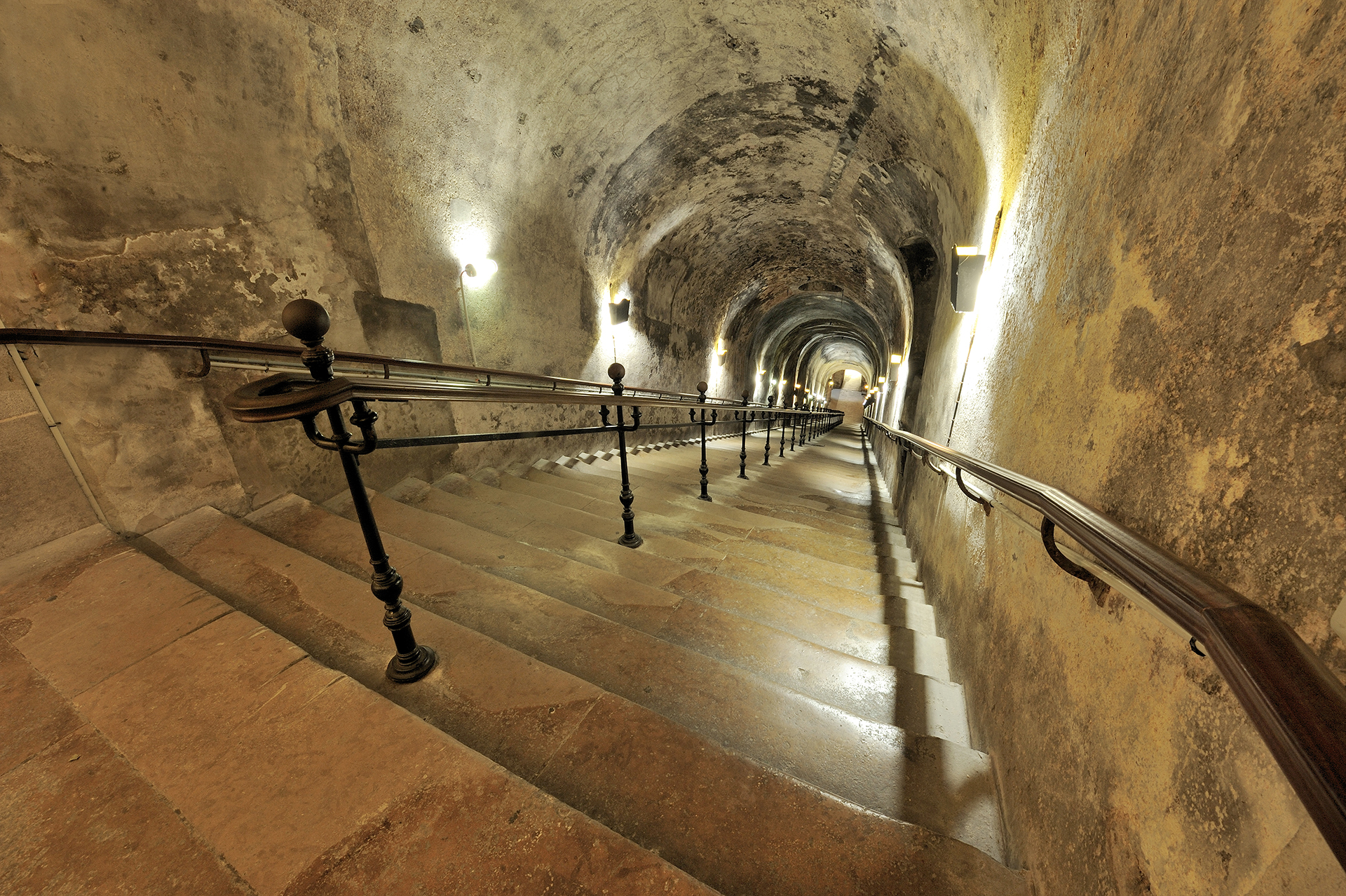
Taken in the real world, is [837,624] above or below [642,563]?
below

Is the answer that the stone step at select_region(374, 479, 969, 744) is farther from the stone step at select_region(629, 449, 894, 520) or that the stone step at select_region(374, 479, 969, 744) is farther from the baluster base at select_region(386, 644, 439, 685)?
the stone step at select_region(629, 449, 894, 520)

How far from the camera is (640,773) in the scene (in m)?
1.16

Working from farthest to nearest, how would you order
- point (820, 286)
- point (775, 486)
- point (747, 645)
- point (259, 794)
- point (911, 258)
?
point (820, 286), point (911, 258), point (775, 486), point (747, 645), point (259, 794)

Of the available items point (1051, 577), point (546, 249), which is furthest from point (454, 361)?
point (1051, 577)

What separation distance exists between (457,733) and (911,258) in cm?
694

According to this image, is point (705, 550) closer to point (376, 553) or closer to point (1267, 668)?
point (376, 553)

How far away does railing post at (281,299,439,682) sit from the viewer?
1294mm

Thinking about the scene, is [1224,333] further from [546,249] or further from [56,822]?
[546,249]

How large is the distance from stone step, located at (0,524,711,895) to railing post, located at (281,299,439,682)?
17 cm

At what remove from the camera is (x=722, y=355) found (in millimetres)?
12312

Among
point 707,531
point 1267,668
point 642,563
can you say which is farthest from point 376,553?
point 707,531

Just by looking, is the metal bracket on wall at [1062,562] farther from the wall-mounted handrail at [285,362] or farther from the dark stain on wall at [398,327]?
the dark stain on wall at [398,327]

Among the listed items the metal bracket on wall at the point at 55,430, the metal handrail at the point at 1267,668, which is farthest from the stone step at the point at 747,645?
the metal bracket on wall at the point at 55,430

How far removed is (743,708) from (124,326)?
3592 millimetres
